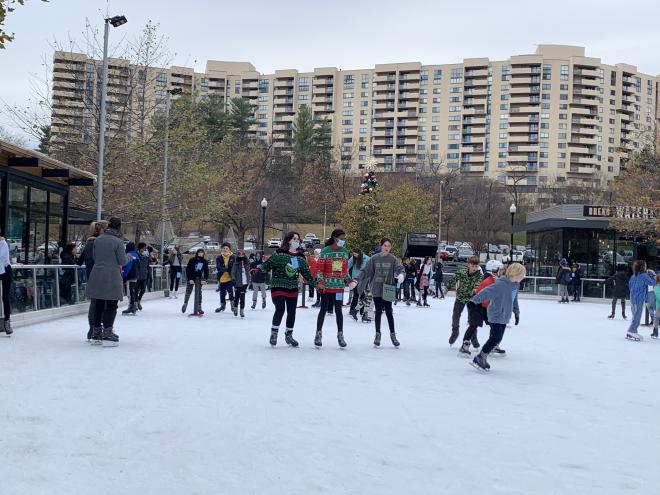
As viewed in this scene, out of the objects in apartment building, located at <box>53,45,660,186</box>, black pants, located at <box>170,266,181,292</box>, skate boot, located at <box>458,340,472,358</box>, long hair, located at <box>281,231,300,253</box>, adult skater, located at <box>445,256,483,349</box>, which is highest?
apartment building, located at <box>53,45,660,186</box>

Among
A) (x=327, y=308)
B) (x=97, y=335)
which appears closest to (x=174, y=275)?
(x=97, y=335)

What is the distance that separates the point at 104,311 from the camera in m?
10.6

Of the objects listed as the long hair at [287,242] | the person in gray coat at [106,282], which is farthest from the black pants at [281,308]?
the person in gray coat at [106,282]

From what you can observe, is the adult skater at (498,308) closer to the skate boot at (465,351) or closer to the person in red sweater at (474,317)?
the person in red sweater at (474,317)

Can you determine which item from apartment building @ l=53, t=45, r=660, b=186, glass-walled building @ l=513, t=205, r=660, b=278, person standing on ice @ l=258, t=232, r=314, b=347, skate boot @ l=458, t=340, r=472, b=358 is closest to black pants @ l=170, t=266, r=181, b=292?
person standing on ice @ l=258, t=232, r=314, b=347

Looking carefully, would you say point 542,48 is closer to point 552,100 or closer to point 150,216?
point 552,100

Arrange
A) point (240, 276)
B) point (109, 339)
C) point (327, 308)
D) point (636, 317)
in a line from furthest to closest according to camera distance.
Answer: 1. point (240, 276)
2. point (636, 317)
3. point (327, 308)
4. point (109, 339)

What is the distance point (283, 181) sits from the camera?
3066 inches

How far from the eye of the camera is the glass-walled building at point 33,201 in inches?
656

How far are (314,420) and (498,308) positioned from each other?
158 inches

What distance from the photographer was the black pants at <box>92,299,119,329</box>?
34.1 feet

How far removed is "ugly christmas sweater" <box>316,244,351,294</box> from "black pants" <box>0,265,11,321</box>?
4.66m

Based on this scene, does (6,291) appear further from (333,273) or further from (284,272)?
(333,273)

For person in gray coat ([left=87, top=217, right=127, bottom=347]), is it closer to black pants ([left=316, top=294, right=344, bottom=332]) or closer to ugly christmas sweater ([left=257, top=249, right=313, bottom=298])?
ugly christmas sweater ([left=257, top=249, right=313, bottom=298])
